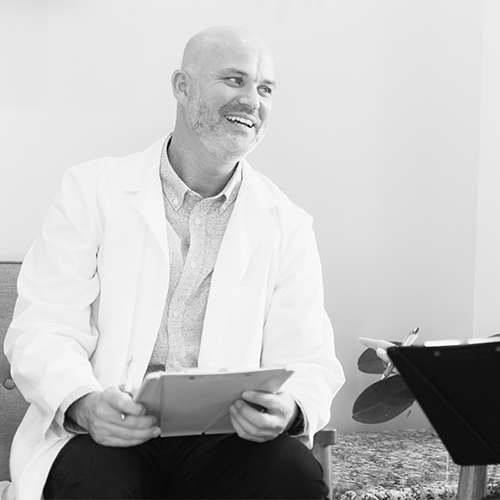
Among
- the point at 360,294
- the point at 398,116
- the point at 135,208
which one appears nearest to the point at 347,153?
the point at 398,116

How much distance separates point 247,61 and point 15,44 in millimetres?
705

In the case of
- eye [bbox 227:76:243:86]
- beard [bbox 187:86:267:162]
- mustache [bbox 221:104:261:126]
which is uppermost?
eye [bbox 227:76:243:86]

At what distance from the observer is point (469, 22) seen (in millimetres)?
2646

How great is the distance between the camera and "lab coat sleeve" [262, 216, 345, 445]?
1.68m

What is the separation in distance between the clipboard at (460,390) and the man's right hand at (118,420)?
1.74ft

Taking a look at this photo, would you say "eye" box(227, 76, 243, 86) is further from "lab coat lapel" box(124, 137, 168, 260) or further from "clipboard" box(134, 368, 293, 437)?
"clipboard" box(134, 368, 293, 437)

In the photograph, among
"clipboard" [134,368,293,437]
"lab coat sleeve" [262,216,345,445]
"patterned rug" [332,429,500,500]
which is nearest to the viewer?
"clipboard" [134,368,293,437]

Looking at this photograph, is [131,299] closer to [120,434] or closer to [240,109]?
[120,434]

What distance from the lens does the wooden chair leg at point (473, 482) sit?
1.35 meters

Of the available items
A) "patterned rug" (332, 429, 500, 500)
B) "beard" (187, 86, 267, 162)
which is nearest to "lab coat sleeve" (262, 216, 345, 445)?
"beard" (187, 86, 267, 162)

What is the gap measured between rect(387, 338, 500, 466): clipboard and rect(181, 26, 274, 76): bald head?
100 cm

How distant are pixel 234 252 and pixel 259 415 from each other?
0.44 m

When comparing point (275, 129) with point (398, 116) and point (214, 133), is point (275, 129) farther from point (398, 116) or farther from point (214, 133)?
point (214, 133)

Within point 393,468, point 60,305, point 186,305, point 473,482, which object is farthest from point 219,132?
point 393,468
